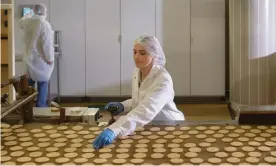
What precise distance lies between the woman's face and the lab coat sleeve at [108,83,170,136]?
0.20 metres

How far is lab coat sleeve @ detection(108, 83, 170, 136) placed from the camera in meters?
1.95

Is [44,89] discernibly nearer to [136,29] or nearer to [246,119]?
[136,29]

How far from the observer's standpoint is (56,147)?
1835 millimetres

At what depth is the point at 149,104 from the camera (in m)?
2.14

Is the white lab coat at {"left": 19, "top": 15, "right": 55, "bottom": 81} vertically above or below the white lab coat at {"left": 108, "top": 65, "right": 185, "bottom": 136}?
above

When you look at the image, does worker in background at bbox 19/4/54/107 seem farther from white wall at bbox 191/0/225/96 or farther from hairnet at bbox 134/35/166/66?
hairnet at bbox 134/35/166/66

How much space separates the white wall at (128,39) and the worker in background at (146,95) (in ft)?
11.4

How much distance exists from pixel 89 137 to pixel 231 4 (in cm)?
378

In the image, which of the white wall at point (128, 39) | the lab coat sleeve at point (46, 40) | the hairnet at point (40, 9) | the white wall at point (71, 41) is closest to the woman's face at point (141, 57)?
the lab coat sleeve at point (46, 40)

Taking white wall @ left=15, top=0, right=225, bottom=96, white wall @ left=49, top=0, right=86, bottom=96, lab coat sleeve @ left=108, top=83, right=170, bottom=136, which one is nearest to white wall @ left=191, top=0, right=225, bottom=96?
white wall @ left=15, top=0, right=225, bottom=96

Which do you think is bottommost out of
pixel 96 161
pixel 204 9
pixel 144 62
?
pixel 96 161

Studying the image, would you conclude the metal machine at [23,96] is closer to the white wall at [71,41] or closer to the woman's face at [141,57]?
the woman's face at [141,57]

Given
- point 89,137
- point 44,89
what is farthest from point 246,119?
point 44,89

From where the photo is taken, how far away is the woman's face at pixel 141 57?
7.98 feet
